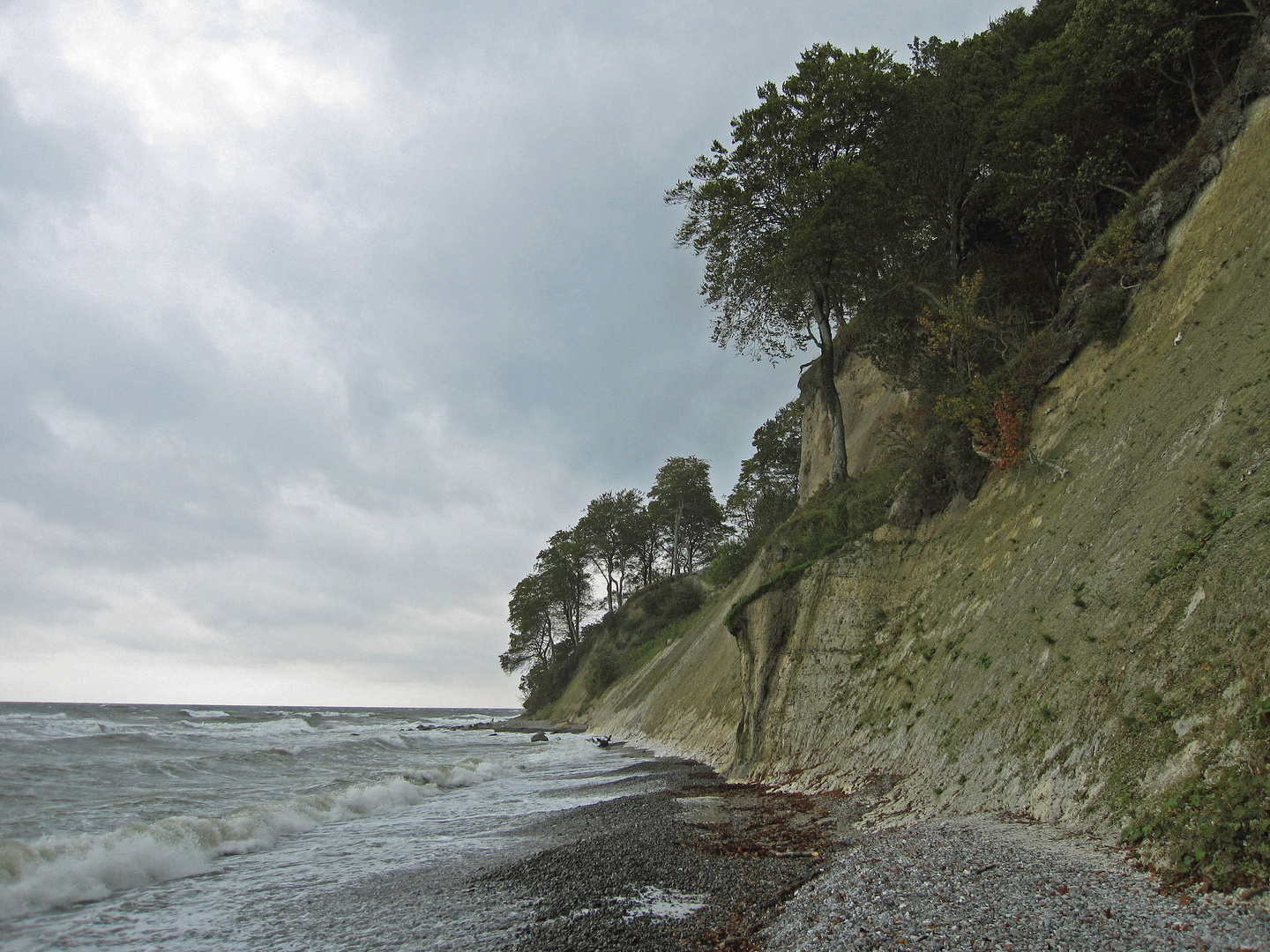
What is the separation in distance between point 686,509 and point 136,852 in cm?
5525

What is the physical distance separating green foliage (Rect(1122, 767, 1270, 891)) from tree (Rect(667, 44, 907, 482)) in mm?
19767

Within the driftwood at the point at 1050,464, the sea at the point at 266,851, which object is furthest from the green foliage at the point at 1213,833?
the driftwood at the point at 1050,464

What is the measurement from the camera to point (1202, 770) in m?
5.96

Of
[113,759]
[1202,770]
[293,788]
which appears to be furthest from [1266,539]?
[113,759]

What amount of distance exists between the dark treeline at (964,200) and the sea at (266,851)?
1304 centimetres

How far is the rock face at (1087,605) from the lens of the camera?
722 cm

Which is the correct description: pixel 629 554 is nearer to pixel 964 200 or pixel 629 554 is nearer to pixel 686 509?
pixel 686 509

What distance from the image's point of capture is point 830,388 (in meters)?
25.6

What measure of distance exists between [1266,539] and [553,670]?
2549 inches

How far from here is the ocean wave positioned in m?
8.62

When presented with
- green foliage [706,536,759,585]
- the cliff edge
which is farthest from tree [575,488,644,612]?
the cliff edge

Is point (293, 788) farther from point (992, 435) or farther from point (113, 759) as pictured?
point (992, 435)

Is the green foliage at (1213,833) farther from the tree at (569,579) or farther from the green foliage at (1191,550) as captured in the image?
the tree at (569,579)

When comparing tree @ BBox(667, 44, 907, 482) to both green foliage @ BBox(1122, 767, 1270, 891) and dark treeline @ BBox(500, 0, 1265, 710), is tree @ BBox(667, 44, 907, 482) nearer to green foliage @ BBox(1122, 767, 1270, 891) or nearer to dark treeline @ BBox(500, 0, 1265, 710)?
dark treeline @ BBox(500, 0, 1265, 710)
